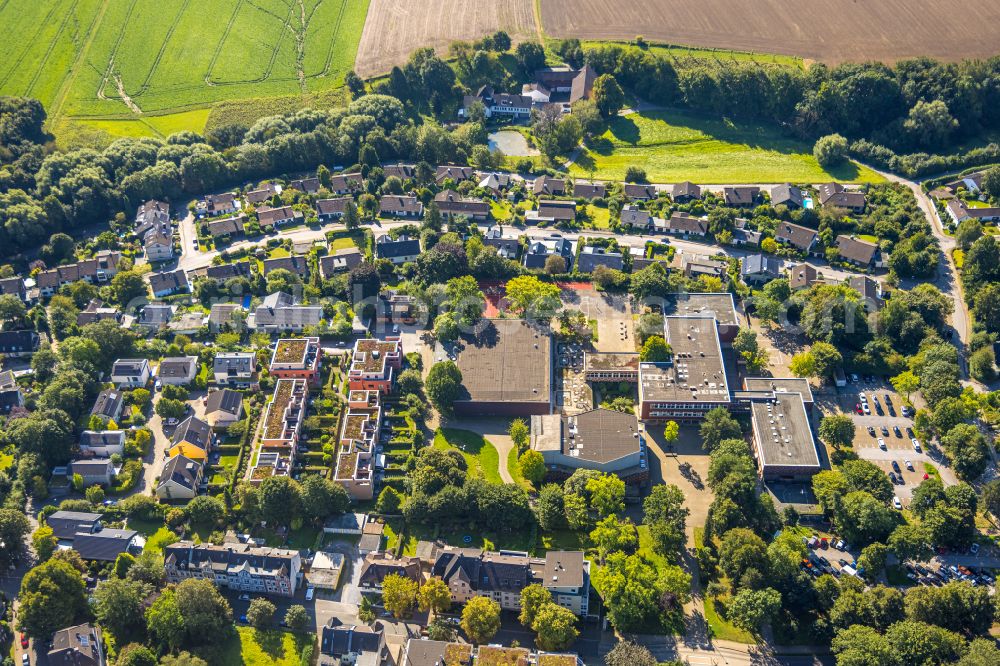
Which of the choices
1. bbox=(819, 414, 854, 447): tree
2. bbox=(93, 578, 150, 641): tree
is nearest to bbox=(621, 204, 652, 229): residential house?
bbox=(819, 414, 854, 447): tree

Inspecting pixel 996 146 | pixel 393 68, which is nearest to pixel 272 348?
pixel 393 68

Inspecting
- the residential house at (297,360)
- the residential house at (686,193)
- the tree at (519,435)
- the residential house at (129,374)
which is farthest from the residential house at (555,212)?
A: the residential house at (129,374)

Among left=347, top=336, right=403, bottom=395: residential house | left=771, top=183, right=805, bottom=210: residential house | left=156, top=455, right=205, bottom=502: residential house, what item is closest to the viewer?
left=156, top=455, right=205, bottom=502: residential house

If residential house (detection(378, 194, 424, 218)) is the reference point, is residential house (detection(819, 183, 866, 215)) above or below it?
above

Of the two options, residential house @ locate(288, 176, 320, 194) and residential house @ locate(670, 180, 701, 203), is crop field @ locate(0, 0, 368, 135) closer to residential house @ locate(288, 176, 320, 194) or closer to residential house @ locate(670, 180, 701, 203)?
residential house @ locate(288, 176, 320, 194)

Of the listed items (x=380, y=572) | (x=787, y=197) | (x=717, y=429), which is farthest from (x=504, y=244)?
(x=380, y=572)

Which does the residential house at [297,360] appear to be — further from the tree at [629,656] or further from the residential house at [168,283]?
the tree at [629,656]

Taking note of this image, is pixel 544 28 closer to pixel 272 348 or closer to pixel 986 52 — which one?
pixel 986 52

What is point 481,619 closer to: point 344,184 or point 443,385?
point 443,385
